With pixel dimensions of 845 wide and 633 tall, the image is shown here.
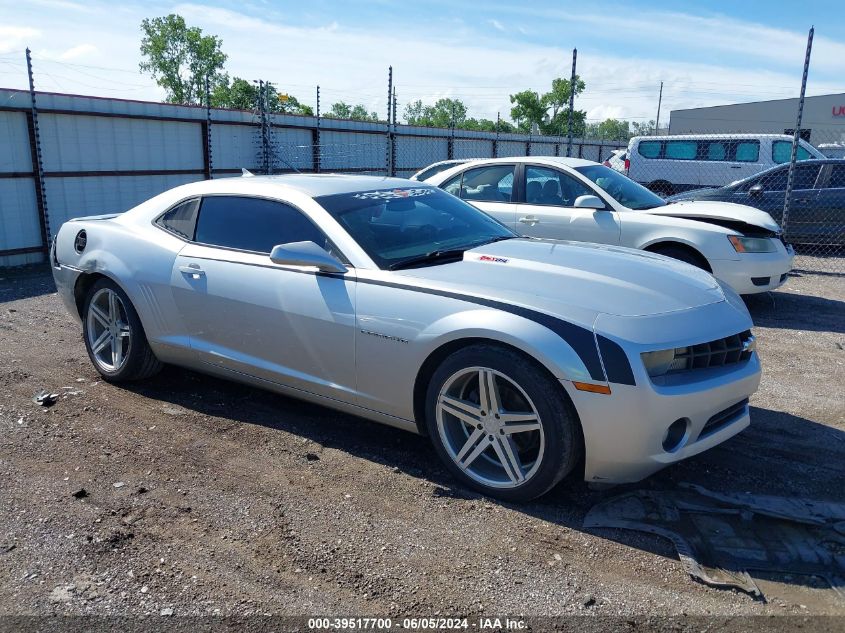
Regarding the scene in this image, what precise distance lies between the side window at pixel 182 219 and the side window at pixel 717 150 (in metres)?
13.6

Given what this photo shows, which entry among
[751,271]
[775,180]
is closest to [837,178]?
[775,180]

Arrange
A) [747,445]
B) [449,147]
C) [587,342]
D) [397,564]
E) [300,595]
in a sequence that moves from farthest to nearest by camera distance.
Answer: [449,147], [747,445], [587,342], [397,564], [300,595]

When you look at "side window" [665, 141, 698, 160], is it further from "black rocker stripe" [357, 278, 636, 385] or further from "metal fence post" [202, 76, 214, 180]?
"black rocker stripe" [357, 278, 636, 385]

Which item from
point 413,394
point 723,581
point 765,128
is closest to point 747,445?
point 723,581

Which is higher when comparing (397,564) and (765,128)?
(765,128)

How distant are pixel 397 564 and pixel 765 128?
46.0 metres

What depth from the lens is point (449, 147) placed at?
19.8 metres

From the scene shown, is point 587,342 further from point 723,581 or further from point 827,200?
point 827,200

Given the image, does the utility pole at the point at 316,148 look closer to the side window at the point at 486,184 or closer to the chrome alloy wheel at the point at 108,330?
the side window at the point at 486,184

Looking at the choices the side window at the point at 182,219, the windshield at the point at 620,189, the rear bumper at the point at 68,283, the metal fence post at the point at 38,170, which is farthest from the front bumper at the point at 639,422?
the metal fence post at the point at 38,170

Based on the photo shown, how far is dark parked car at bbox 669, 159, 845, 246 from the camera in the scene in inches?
459

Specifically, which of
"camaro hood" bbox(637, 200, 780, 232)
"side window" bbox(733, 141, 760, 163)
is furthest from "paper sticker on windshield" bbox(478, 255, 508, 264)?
"side window" bbox(733, 141, 760, 163)

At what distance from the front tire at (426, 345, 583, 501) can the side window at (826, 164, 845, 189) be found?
10.6 metres

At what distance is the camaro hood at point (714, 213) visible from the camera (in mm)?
7660
